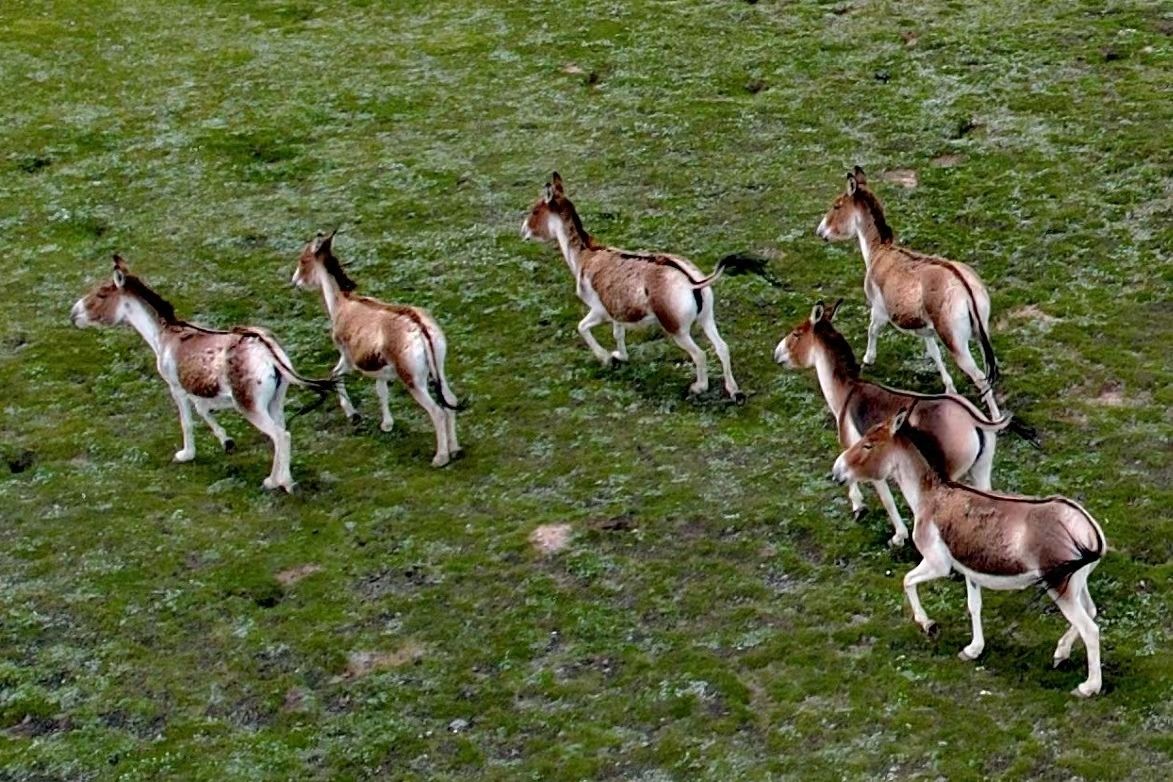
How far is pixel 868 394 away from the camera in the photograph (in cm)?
1102

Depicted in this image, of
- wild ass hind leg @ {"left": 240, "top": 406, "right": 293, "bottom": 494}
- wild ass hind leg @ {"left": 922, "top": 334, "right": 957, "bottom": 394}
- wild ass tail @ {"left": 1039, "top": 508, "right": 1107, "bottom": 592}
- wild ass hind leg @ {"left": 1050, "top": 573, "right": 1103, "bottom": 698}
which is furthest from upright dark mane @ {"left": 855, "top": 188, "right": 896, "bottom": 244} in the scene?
wild ass hind leg @ {"left": 240, "top": 406, "right": 293, "bottom": 494}

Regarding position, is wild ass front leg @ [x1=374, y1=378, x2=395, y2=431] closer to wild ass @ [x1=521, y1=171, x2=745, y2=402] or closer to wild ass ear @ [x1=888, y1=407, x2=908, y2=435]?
wild ass @ [x1=521, y1=171, x2=745, y2=402]

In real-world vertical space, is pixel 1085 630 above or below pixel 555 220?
below

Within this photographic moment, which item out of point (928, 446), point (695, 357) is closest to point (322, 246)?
point (695, 357)

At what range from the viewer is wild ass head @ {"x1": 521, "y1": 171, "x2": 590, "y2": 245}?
14.7 meters

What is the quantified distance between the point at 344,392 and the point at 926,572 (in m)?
6.03

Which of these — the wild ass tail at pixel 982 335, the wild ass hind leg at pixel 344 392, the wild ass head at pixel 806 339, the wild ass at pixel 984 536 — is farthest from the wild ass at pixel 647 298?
the wild ass at pixel 984 536

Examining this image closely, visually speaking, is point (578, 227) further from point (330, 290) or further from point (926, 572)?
point (926, 572)

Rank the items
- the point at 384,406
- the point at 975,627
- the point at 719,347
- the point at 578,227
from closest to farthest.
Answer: the point at 975,627, the point at 719,347, the point at 384,406, the point at 578,227

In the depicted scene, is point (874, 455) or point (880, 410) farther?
point (880, 410)

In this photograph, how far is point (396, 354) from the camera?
12445 millimetres

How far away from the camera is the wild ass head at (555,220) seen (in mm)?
14695

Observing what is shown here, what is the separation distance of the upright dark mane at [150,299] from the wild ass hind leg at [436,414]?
8.35 feet

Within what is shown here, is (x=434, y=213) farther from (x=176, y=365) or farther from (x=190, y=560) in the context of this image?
(x=190, y=560)
